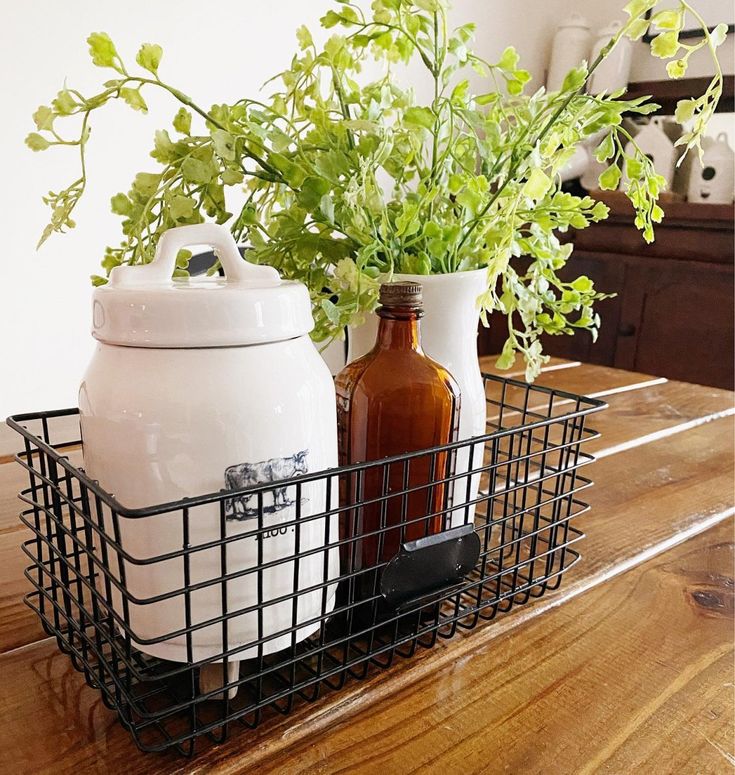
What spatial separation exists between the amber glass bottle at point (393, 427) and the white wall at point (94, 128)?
1.73 metres

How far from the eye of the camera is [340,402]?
484 millimetres

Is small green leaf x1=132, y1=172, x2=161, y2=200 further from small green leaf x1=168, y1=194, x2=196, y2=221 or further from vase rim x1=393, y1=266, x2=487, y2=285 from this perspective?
vase rim x1=393, y1=266, x2=487, y2=285

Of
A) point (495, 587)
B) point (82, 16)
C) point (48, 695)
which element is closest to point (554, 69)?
point (82, 16)

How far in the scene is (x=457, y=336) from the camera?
52cm

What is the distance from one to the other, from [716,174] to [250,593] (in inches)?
108

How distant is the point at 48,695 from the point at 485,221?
406mm

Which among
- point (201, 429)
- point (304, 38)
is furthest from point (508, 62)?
point (201, 429)

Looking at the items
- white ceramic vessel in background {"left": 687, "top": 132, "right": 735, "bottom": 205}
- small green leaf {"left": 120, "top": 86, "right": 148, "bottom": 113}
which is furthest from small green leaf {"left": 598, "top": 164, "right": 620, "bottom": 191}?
white ceramic vessel in background {"left": 687, "top": 132, "right": 735, "bottom": 205}

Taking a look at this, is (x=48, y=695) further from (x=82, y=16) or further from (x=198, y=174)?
(x=82, y=16)

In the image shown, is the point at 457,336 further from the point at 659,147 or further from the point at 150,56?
the point at 659,147

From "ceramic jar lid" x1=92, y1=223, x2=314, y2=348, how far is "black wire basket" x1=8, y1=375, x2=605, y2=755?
0.08 metres

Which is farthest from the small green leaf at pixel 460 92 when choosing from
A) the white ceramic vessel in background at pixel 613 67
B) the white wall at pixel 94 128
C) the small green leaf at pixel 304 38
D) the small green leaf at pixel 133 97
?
the white ceramic vessel in background at pixel 613 67

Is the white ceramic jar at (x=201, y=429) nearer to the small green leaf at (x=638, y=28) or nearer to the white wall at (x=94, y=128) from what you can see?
the small green leaf at (x=638, y=28)

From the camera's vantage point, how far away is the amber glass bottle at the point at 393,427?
46cm
